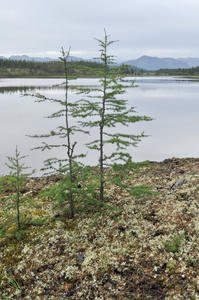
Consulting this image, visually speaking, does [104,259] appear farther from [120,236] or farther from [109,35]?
[109,35]

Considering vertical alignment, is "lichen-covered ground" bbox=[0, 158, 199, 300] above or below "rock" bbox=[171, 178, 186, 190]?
below

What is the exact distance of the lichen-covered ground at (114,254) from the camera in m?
8.69

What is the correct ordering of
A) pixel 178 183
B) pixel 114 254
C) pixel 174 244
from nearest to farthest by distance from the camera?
pixel 174 244
pixel 114 254
pixel 178 183

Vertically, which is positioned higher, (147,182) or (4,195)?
(147,182)

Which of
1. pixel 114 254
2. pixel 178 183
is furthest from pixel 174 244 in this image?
pixel 178 183

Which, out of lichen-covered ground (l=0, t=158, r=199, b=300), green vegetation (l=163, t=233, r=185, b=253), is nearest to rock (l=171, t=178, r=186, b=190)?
lichen-covered ground (l=0, t=158, r=199, b=300)

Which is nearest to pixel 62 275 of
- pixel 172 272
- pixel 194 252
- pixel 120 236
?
pixel 120 236

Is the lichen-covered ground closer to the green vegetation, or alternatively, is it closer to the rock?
the green vegetation

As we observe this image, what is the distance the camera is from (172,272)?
8.77 meters

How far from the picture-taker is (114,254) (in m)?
10.3

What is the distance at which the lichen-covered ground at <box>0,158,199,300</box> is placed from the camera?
8.69 metres

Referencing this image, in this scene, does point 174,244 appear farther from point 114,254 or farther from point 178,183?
point 178,183

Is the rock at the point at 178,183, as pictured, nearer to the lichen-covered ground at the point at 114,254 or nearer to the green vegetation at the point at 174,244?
the lichen-covered ground at the point at 114,254

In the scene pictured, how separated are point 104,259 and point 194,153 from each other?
77.2 ft
